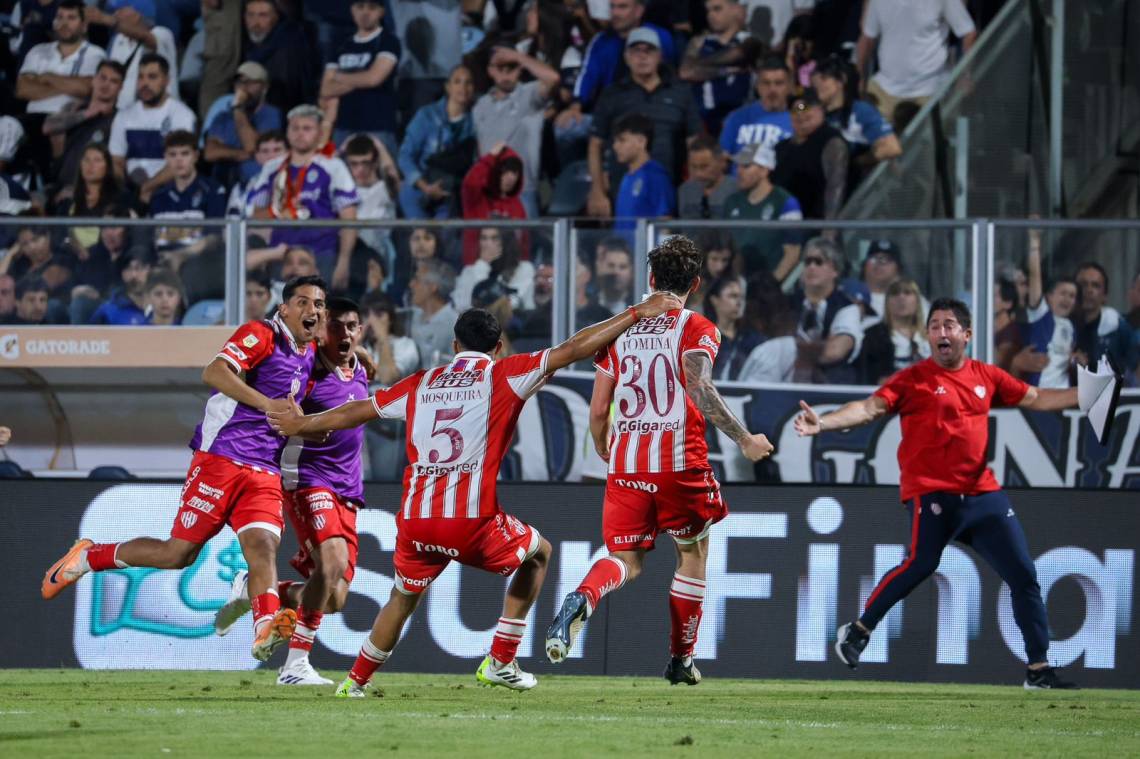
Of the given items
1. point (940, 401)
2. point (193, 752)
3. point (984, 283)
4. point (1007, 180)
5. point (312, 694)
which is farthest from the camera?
point (1007, 180)

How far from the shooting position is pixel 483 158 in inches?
570

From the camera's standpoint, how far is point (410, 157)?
1511 cm

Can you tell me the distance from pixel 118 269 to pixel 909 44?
23.5 feet

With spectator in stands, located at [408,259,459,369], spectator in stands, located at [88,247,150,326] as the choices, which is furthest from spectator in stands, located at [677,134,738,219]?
spectator in stands, located at [88,247,150,326]

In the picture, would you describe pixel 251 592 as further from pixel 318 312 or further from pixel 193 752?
pixel 193 752

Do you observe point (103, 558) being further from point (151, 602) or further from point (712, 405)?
point (712, 405)

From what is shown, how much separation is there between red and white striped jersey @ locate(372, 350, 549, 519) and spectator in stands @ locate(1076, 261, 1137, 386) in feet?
15.1

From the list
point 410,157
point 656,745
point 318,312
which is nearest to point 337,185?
point 410,157

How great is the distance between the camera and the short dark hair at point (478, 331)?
26.8 feet

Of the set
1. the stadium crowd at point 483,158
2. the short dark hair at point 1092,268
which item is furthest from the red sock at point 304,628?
the short dark hair at point 1092,268

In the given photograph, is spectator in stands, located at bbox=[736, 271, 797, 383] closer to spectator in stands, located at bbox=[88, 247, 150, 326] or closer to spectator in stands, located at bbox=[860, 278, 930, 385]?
spectator in stands, located at bbox=[860, 278, 930, 385]

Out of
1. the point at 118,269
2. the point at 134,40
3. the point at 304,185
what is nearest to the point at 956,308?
the point at 118,269

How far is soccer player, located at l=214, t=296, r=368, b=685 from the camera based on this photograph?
9422 mm

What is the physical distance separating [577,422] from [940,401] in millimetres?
2936
